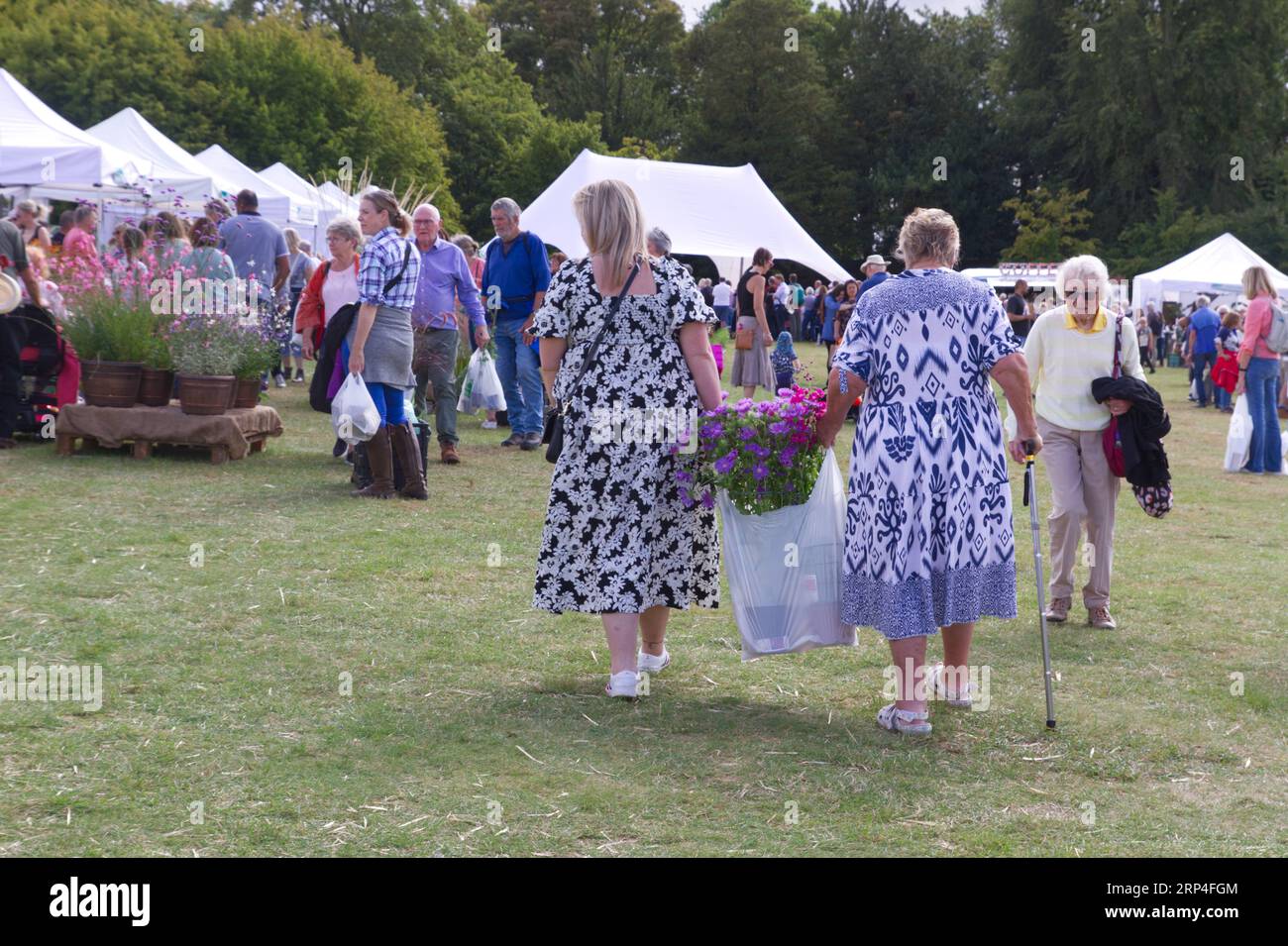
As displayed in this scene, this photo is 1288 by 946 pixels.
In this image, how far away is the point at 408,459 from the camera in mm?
10234

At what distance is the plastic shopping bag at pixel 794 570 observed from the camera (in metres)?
5.70

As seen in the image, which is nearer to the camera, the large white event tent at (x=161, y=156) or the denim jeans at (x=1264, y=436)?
the denim jeans at (x=1264, y=436)

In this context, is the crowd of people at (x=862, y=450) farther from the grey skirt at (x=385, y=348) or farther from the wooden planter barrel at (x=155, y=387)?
the wooden planter barrel at (x=155, y=387)

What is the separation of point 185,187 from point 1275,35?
49133 millimetres

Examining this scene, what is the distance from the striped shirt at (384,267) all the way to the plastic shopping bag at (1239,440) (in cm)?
944

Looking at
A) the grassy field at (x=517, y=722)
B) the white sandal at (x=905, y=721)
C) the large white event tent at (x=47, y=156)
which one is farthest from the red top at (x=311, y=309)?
the large white event tent at (x=47, y=156)

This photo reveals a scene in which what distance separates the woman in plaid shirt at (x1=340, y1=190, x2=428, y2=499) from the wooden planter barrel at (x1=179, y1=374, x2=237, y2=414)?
72.8 inches

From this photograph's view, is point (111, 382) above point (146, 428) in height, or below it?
Result: above

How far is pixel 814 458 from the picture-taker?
575 centimetres

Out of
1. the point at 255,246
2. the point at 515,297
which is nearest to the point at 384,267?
the point at 515,297

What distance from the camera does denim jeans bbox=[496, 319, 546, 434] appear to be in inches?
519

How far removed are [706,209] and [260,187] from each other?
8.85m

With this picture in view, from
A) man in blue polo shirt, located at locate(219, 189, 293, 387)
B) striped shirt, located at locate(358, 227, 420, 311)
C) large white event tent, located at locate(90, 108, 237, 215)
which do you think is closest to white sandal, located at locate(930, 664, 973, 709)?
striped shirt, located at locate(358, 227, 420, 311)

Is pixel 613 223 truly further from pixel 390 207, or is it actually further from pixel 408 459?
pixel 408 459
